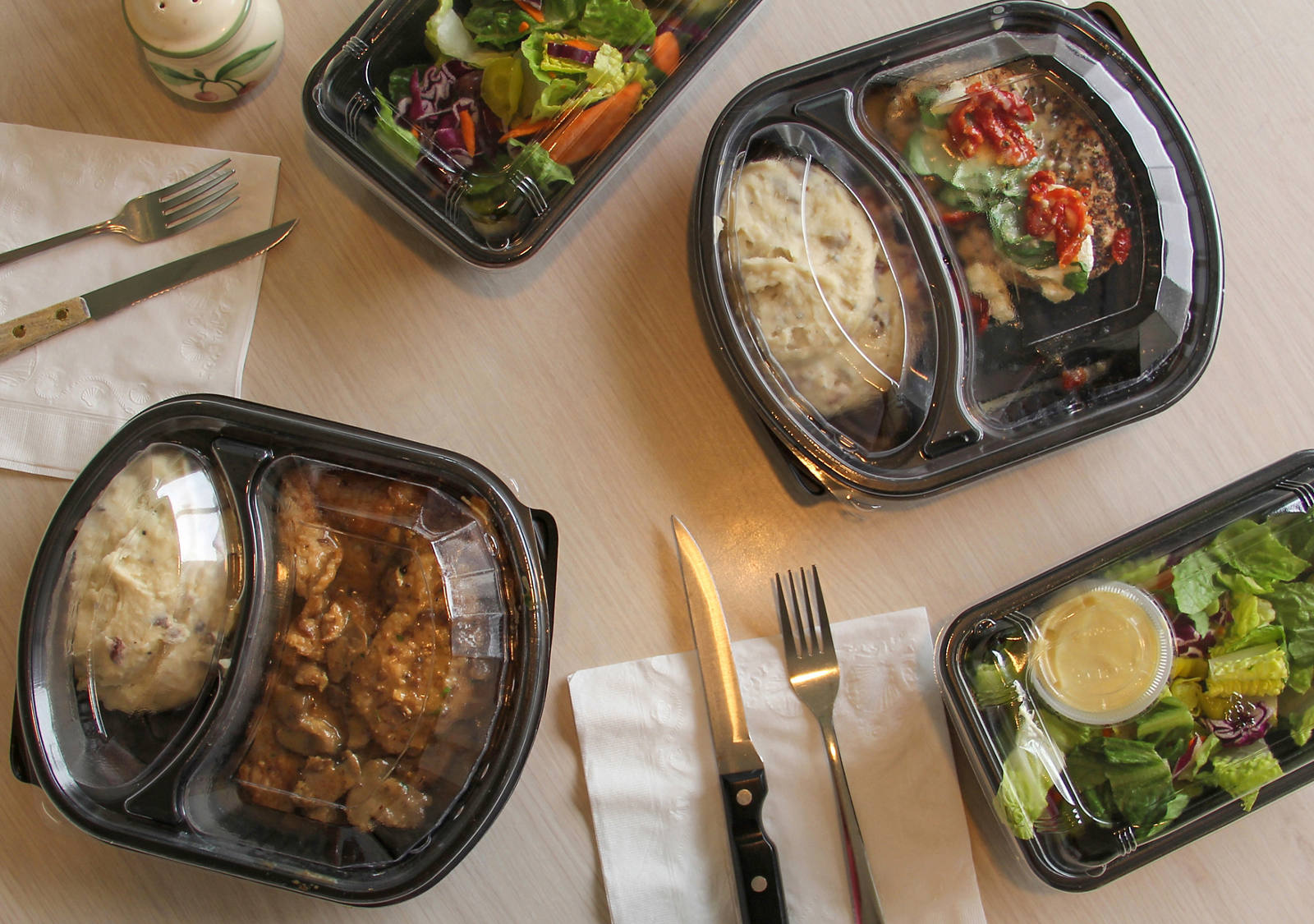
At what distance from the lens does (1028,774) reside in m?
1.31

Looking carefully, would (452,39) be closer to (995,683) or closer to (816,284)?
(816,284)

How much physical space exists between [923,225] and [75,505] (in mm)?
1347

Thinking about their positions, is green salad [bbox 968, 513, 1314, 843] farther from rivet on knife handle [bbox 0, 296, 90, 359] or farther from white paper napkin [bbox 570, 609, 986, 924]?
rivet on knife handle [bbox 0, 296, 90, 359]

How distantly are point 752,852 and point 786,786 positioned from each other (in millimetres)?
122

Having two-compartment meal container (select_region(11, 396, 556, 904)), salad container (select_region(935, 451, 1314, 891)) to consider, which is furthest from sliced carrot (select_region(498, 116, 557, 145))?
salad container (select_region(935, 451, 1314, 891))

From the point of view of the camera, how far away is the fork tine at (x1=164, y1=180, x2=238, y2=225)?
1.46 m

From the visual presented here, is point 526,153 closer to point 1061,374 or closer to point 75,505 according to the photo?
point 75,505

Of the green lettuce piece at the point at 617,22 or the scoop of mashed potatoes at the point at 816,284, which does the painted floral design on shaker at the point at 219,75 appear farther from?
the scoop of mashed potatoes at the point at 816,284

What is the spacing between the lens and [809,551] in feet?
4.93

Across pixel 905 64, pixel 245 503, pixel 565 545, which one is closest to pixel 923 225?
pixel 905 64

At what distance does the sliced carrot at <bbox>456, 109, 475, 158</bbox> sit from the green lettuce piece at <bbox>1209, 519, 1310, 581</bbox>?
1367mm

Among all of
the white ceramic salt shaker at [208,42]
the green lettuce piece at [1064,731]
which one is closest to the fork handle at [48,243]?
the white ceramic salt shaker at [208,42]

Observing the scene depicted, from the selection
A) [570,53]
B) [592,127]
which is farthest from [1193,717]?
[570,53]

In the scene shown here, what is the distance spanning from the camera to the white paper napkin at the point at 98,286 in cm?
142
